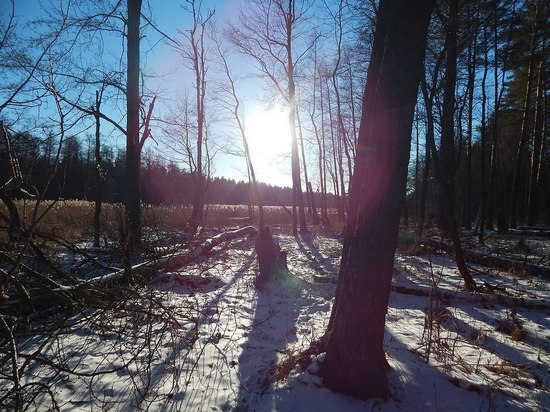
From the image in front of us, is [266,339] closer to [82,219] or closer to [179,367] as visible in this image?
[179,367]

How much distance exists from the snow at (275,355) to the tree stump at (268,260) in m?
0.81

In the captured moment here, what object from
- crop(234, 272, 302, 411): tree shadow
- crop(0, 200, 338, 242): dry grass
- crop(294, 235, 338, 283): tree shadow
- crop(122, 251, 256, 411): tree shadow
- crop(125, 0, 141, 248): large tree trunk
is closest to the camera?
crop(122, 251, 256, 411): tree shadow

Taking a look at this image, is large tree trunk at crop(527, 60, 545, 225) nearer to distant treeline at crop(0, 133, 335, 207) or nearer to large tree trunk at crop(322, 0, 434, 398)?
distant treeline at crop(0, 133, 335, 207)

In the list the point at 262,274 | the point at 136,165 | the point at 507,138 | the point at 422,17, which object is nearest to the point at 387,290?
the point at 422,17

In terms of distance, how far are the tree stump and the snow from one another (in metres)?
0.81

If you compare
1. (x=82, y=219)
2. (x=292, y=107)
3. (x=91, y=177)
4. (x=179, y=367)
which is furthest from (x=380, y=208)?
(x=292, y=107)

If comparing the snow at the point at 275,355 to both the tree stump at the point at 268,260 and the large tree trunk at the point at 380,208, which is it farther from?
the tree stump at the point at 268,260

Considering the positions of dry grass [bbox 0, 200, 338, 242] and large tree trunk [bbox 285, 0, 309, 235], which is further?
large tree trunk [bbox 285, 0, 309, 235]

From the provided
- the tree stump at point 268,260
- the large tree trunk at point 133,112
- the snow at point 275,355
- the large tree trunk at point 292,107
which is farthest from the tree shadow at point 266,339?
the large tree trunk at point 292,107

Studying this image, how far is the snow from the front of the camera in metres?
2.54

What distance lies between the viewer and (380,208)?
2.58 m

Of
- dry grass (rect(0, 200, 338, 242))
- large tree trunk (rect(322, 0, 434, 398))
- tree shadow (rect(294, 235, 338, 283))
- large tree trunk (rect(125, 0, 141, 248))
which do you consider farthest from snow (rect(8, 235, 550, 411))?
large tree trunk (rect(125, 0, 141, 248))

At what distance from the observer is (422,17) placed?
8.36 ft

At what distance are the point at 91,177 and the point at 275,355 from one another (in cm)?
622
